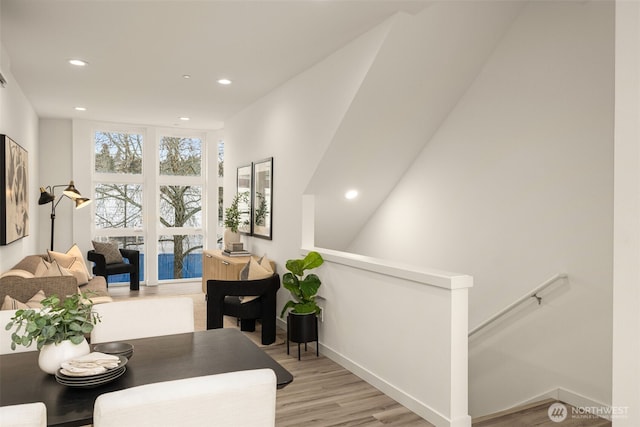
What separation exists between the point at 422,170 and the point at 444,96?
0.83 metres

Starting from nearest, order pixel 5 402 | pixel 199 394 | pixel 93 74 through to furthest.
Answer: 1. pixel 199 394
2. pixel 5 402
3. pixel 93 74

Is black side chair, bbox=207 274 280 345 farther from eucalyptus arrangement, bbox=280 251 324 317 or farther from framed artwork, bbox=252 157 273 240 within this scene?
framed artwork, bbox=252 157 273 240

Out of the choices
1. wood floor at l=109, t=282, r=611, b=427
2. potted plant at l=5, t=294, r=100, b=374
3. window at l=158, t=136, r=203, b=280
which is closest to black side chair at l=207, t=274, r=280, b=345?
wood floor at l=109, t=282, r=611, b=427

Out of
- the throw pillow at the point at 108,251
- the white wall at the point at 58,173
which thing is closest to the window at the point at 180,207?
the throw pillow at the point at 108,251

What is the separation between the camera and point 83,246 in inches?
290

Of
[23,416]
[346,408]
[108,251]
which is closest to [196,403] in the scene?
[23,416]

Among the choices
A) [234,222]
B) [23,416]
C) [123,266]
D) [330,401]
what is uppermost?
[234,222]

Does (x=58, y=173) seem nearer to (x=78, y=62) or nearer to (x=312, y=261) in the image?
(x=78, y=62)

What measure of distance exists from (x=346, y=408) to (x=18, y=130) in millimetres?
4408

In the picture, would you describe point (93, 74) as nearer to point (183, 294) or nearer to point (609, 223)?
point (183, 294)

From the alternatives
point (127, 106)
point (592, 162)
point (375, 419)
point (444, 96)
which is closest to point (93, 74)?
point (127, 106)

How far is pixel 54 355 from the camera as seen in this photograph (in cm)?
175

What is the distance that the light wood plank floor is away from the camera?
293 cm

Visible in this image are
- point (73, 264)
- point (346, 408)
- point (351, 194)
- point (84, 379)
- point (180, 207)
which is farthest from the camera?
point (180, 207)
